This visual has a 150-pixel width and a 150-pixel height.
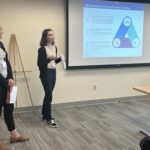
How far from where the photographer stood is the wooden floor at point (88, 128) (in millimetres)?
3646

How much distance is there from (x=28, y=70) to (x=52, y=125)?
125 centimetres

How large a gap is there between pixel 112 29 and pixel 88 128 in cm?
222

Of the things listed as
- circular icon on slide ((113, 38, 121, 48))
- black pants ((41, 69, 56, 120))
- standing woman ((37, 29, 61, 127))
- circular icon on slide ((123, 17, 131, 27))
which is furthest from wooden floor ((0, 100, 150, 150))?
circular icon on slide ((123, 17, 131, 27))

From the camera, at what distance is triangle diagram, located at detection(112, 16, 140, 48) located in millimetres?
5672

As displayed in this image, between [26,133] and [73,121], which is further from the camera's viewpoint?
[73,121]

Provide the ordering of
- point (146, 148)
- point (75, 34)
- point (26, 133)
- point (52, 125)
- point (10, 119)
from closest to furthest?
point (146, 148)
point (10, 119)
point (26, 133)
point (52, 125)
point (75, 34)

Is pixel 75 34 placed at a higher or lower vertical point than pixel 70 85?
higher

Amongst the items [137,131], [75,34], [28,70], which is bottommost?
[137,131]

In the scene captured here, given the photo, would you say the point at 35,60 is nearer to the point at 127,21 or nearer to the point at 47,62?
the point at 47,62

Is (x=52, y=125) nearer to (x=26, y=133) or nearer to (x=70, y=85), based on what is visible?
(x=26, y=133)

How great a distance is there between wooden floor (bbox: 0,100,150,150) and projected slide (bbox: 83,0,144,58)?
3.58 feet

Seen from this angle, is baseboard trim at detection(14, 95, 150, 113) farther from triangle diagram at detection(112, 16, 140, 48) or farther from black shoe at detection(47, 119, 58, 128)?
triangle diagram at detection(112, 16, 140, 48)

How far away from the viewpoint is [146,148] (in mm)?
1478

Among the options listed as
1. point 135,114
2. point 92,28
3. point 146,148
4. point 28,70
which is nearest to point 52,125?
point 28,70
